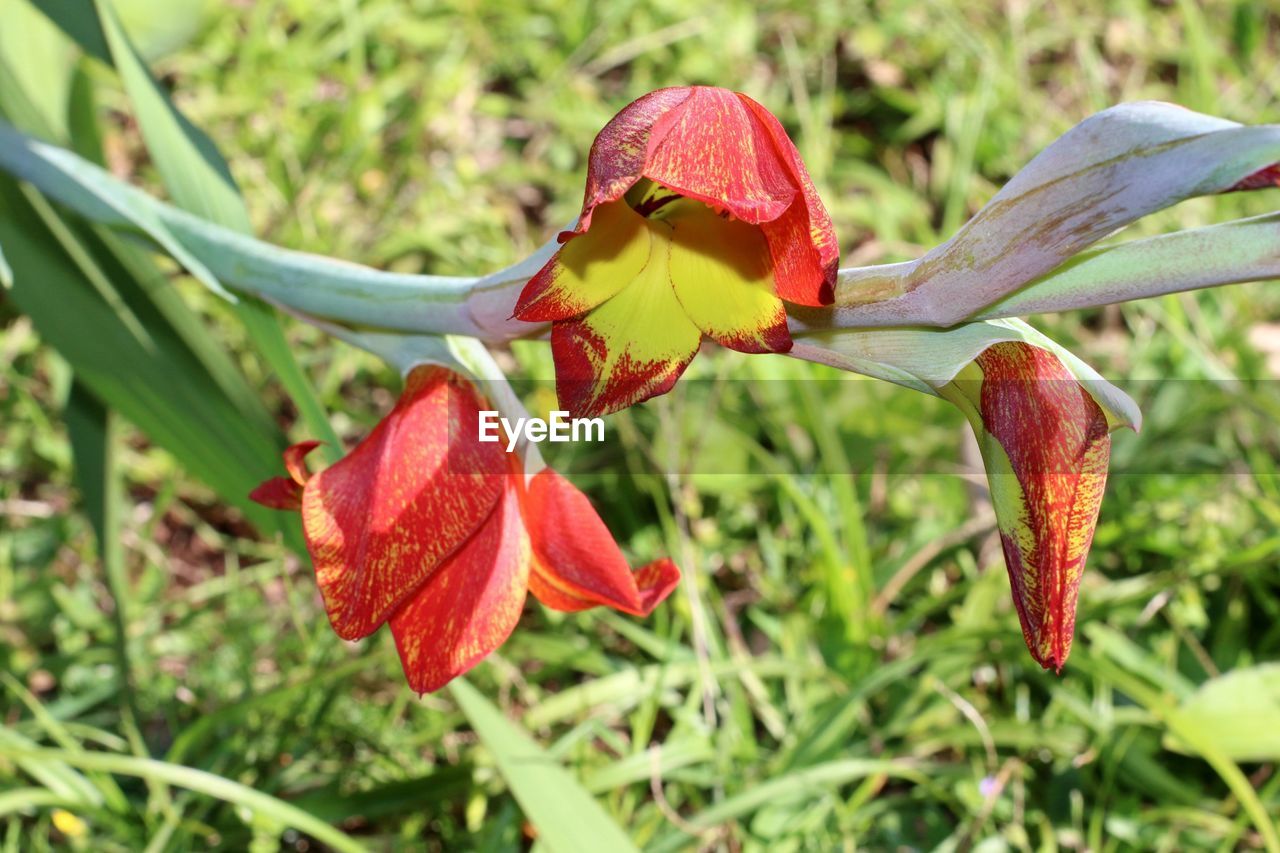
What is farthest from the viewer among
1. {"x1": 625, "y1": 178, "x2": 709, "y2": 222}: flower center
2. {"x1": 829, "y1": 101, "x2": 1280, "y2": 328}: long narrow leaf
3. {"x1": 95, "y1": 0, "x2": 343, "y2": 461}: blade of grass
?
{"x1": 95, "y1": 0, "x2": 343, "y2": 461}: blade of grass

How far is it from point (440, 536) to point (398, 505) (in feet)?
0.08

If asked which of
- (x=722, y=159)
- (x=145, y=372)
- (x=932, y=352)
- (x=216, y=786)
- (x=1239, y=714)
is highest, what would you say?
(x=722, y=159)

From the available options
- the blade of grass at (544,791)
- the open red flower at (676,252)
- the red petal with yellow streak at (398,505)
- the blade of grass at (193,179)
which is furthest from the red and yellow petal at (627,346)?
the blade of grass at (544,791)

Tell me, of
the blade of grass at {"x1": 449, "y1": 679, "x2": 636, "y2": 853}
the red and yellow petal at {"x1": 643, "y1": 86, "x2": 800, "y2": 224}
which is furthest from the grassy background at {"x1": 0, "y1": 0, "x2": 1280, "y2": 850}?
the red and yellow petal at {"x1": 643, "y1": 86, "x2": 800, "y2": 224}

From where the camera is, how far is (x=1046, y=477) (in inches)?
17.7

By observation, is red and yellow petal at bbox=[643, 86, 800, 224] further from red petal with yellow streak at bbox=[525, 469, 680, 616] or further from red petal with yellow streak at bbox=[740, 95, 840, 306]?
red petal with yellow streak at bbox=[525, 469, 680, 616]

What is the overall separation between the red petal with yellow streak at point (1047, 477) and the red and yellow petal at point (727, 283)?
0.10 metres

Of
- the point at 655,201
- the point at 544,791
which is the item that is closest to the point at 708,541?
the point at 544,791

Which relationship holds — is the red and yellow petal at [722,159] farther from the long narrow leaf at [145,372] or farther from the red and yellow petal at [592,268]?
the long narrow leaf at [145,372]

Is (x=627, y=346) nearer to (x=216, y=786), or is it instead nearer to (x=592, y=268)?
(x=592, y=268)

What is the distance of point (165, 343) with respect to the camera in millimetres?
984

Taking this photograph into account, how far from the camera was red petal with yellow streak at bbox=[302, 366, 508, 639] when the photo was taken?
54 cm

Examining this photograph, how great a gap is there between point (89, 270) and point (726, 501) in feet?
2.65

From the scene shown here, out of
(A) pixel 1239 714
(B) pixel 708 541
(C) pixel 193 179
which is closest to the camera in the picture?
(C) pixel 193 179
